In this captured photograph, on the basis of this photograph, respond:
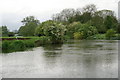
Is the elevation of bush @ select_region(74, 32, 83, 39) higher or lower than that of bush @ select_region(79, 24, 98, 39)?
lower

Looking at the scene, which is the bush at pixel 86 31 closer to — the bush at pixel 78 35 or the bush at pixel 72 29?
the bush at pixel 78 35

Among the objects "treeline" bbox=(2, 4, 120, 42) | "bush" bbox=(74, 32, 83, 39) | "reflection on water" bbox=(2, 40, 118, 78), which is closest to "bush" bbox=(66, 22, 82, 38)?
"treeline" bbox=(2, 4, 120, 42)

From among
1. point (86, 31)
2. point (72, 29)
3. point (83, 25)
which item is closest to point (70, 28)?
point (72, 29)

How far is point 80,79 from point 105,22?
57406 millimetres

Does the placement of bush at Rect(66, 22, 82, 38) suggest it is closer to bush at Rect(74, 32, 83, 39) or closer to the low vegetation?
the low vegetation

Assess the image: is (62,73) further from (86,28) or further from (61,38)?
(86,28)

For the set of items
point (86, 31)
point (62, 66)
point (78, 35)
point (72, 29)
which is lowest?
point (62, 66)

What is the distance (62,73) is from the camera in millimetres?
7840

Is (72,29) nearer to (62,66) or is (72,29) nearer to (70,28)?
(70,28)

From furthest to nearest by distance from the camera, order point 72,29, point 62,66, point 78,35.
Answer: point 72,29 → point 78,35 → point 62,66

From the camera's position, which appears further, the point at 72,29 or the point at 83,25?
the point at 72,29

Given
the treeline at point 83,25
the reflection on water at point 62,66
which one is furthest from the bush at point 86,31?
the reflection on water at point 62,66

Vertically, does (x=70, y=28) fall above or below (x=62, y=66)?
above

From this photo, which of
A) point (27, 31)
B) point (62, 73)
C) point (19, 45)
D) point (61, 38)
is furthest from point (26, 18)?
point (62, 73)
